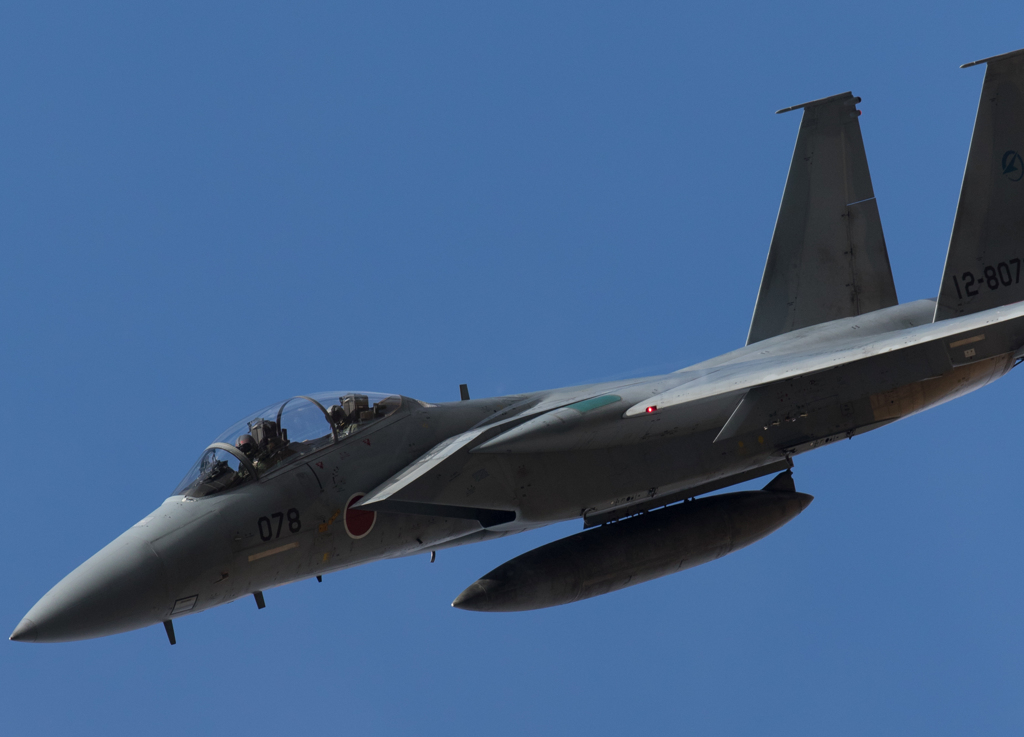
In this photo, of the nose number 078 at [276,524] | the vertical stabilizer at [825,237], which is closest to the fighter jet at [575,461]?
the nose number 078 at [276,524]

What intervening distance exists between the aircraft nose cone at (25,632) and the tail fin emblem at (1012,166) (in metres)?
13.2

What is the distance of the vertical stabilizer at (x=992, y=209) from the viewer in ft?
53.6

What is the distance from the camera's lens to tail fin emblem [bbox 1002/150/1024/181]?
55.1ft

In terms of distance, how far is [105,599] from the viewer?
36.9ft

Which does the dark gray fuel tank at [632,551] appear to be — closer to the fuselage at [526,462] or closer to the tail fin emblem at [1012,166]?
the fuselage at [526,462]

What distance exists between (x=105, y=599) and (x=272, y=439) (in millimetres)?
2175

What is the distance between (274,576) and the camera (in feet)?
40.4

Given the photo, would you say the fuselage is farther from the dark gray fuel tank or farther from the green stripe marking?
the dark gray fuel tank

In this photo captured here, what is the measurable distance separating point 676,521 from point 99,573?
21.0 ft

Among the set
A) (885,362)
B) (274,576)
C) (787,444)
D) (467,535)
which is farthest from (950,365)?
(274,576)

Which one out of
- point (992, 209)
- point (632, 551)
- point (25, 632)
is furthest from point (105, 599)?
point (992, 209)

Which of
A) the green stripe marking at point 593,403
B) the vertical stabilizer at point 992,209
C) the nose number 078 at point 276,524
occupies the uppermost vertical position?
the vertical stabilizer at point 992,209

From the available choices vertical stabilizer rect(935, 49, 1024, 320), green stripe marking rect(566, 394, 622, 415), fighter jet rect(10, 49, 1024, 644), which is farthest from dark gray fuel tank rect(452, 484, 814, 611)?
vertical stabilizer rect(935, 49, 1024, 320)

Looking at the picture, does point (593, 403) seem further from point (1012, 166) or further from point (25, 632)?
point (1012, 166)
